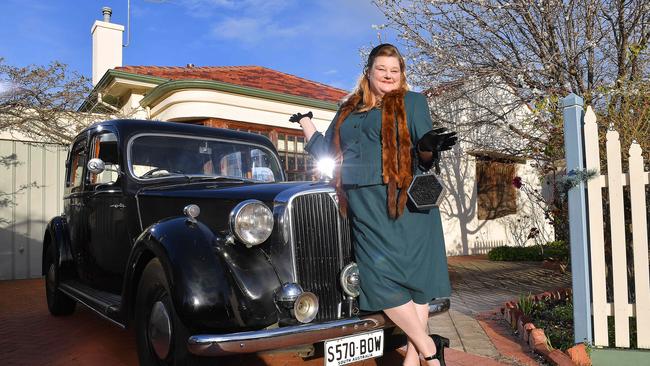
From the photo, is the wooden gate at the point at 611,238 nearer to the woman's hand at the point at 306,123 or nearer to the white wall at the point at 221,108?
the woman's hand at the point at 306,123

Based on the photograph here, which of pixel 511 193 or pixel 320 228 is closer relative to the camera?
pixel 320 228

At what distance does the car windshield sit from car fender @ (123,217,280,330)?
121cm

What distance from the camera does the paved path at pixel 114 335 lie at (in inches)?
138

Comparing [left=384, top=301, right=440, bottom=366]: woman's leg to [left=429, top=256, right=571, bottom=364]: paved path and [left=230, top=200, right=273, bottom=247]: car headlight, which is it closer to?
[left=230, top=200, right=273, bottom=247]: car headlight

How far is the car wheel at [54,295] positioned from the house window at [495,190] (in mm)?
9216

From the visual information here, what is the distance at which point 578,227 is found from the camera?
3281 mm

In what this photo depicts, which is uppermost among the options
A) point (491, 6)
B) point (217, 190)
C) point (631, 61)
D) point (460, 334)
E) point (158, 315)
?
point (491, 6)

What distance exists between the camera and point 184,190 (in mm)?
3346

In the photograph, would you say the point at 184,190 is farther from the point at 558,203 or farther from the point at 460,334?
the point at 558,203

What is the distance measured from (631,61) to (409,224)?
455 cm

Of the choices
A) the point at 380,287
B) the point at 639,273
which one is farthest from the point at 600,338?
the point at 380,287

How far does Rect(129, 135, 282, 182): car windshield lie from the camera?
12.5 ft

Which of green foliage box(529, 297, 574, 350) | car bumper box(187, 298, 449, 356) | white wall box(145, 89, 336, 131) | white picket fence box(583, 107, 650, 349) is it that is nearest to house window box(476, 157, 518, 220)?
white wall box(145, 89, 336, 131)

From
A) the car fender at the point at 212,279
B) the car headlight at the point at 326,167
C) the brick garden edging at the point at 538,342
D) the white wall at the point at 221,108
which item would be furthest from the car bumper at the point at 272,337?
the white wall at the point at 221,108
